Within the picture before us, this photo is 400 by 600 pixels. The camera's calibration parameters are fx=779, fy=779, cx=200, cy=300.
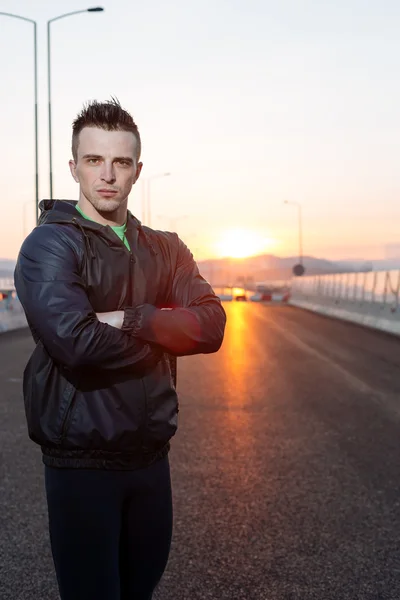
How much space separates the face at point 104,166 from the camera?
9.02 ft

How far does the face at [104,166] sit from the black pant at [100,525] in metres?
0.94

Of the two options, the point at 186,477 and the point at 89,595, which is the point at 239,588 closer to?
the point at 89,595

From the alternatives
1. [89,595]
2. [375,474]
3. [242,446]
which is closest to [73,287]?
[89,595]

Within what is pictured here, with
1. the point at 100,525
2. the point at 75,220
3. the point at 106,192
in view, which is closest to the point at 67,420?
the point at 100,525

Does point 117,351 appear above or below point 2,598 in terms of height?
above

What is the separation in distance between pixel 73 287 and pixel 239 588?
244 cm

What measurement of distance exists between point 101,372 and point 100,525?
1.67ft

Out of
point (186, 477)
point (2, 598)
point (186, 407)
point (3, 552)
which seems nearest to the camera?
point (2, 598)

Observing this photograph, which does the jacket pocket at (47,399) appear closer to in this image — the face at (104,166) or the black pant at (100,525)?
the black pant at (100,525)

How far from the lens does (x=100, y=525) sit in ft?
8.49

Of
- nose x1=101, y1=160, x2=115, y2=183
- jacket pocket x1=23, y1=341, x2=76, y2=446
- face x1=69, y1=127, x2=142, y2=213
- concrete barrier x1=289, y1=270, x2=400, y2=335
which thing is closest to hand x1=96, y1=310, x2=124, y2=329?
jacket pocket x1=23, y1=341, x2=76, y2=446

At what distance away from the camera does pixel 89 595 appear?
260cm

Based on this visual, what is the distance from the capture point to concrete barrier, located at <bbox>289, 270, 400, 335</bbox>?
27598mm

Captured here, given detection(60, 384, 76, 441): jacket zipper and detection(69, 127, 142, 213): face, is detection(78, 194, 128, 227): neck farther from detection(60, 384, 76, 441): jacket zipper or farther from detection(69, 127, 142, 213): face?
detection(60, 384, 76, 441): jacket zipper
